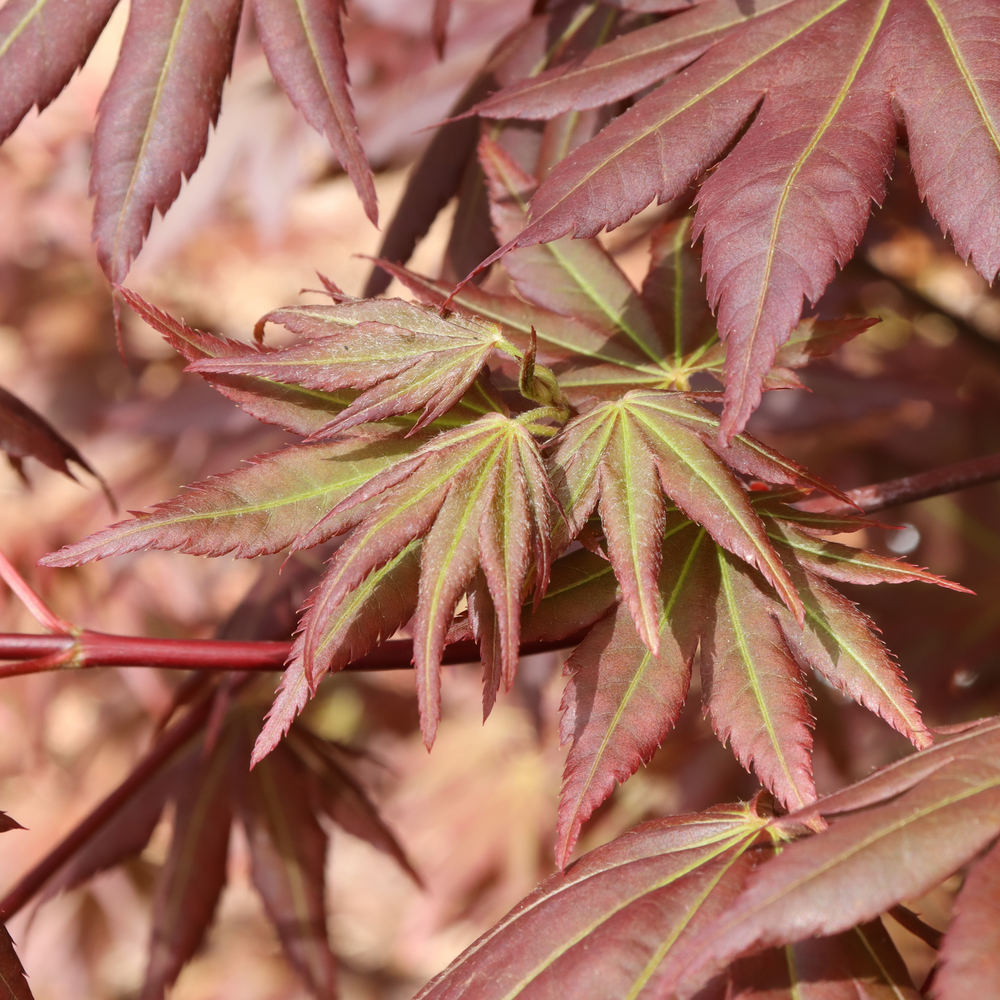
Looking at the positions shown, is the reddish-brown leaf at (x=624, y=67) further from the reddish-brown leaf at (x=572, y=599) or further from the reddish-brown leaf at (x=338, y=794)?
the reddish-brown leaf at (x=338, y=794)

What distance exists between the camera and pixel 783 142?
56 cm

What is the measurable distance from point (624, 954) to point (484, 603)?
195mm

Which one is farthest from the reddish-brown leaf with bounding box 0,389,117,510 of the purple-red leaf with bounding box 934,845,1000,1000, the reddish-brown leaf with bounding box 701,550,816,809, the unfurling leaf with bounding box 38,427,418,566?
the purple-red leaf with bounding box 934,845,1000,1000

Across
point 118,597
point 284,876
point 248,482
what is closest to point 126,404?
point 118,597

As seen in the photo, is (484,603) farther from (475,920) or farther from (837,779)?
(475,920)

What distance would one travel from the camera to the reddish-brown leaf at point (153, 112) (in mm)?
661

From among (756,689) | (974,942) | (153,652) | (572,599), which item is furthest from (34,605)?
(974,942)

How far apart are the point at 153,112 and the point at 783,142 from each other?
42 centimetres

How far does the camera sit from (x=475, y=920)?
74.6 inches

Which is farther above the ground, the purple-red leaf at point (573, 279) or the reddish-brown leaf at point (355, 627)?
the purple-red leaf at point (573, 279)

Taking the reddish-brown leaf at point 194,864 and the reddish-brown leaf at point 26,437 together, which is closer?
the reddish-brown leaf at point 26,437

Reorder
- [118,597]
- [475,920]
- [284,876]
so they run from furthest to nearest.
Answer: [475,920]
[118,597]
[284,876]

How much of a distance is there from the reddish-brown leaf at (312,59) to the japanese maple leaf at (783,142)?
0.12 metres

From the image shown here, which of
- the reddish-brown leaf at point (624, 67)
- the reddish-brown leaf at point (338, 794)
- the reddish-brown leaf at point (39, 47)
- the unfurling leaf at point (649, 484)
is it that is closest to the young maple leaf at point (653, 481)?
the unfurling leaf at point (649, 484)
